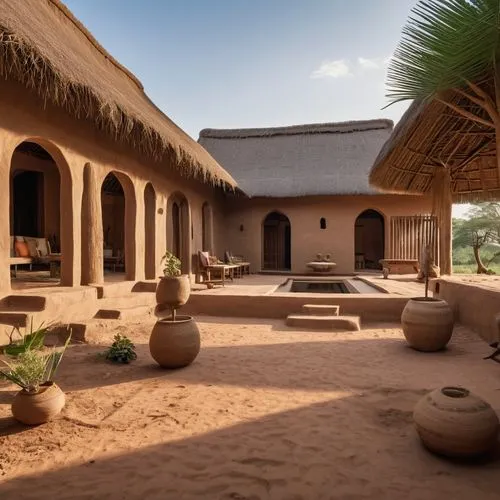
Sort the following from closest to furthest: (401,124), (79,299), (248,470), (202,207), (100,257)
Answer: (248,470)
(79,299)
(100,257)
(401,124)
(202,207)

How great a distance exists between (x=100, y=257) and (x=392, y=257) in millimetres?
10070

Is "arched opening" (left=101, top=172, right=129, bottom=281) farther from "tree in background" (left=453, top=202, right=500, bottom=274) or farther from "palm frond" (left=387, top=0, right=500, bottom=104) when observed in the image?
"tree in background" (left=453, top=202, right=500, bottom=274)

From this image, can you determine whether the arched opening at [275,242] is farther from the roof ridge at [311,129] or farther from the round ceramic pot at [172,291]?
the round ceramic pot at [172,291]

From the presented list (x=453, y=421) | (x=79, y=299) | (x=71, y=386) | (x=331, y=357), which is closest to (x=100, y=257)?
(x=79, y=299)

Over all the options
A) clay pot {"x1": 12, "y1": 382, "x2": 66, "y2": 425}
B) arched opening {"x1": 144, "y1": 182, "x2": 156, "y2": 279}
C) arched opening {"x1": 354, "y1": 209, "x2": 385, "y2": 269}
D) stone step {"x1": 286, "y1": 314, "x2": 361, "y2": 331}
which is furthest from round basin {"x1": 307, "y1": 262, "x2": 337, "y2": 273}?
clay pot {"x1": 12, "y1": 382, "x2": 66, "y2": 425}

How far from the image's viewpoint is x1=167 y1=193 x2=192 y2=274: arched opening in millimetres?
10820

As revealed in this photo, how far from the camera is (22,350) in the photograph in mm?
3156

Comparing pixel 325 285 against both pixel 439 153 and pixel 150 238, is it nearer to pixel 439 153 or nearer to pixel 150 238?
pixel 439 153

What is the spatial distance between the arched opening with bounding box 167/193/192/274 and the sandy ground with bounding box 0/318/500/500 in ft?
20.1

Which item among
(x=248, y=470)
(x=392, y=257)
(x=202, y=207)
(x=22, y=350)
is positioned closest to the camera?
(x=248, y=470)

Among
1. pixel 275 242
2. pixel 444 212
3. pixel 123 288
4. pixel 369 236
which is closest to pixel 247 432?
pixel 123 288

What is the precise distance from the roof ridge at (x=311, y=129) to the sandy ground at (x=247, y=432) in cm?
1355

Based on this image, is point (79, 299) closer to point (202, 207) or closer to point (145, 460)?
point (145, 460)

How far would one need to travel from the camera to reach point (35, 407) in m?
2.92
